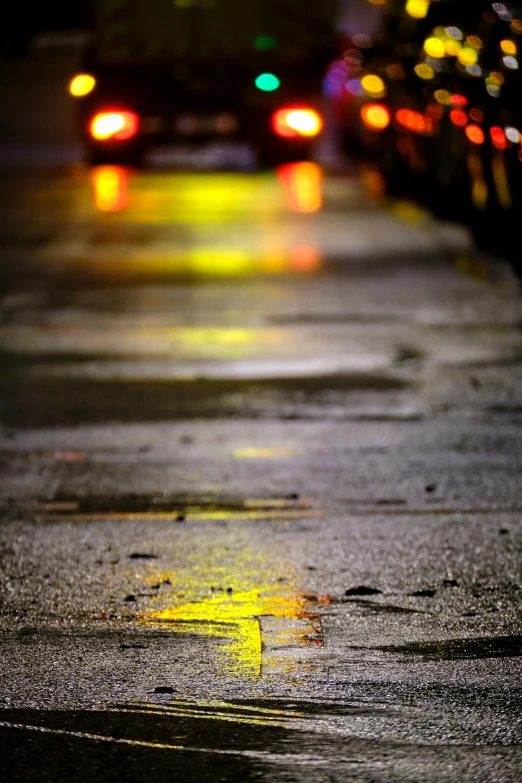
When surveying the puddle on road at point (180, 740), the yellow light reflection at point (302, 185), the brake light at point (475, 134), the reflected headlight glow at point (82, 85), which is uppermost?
the puddle on road at point (180, 740)

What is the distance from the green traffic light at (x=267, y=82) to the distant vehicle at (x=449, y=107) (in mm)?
1062

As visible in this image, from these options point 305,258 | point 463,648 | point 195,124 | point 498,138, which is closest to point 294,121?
point 195,124

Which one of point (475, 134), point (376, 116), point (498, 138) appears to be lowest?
point (376, 116)

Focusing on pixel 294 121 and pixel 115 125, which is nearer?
pixel 115 125

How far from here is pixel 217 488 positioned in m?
6.35

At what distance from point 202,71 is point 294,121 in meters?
1.44

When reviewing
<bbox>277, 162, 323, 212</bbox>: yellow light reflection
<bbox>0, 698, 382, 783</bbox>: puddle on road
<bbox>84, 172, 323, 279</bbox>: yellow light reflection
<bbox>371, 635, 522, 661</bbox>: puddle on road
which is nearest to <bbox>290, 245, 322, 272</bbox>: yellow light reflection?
<bbox>84, 172, 323, 279</bbox>: yellow light reflection

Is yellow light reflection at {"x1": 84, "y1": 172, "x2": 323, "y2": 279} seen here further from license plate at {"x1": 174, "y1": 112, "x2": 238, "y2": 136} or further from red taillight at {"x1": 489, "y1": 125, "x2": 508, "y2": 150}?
red taillight at {"x1": 489, "y1": 125, "x2": 508, "y2": 150}

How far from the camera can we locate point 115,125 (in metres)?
21.2

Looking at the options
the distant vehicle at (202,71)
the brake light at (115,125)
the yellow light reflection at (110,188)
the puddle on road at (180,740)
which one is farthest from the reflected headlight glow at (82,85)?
the puddle on road at (180,740)

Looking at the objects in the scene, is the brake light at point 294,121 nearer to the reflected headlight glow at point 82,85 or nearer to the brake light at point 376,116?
the brake light at point 376,116

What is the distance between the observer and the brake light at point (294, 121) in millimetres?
21422

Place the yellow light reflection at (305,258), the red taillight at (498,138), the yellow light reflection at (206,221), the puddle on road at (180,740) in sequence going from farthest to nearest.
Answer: the yellow light reflection at (206,221), the yellow light reflection at (305,258), the red taillight at (498,138), the puddle on road at (180,740)

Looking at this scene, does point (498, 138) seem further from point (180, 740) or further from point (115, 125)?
point (115, 125)
